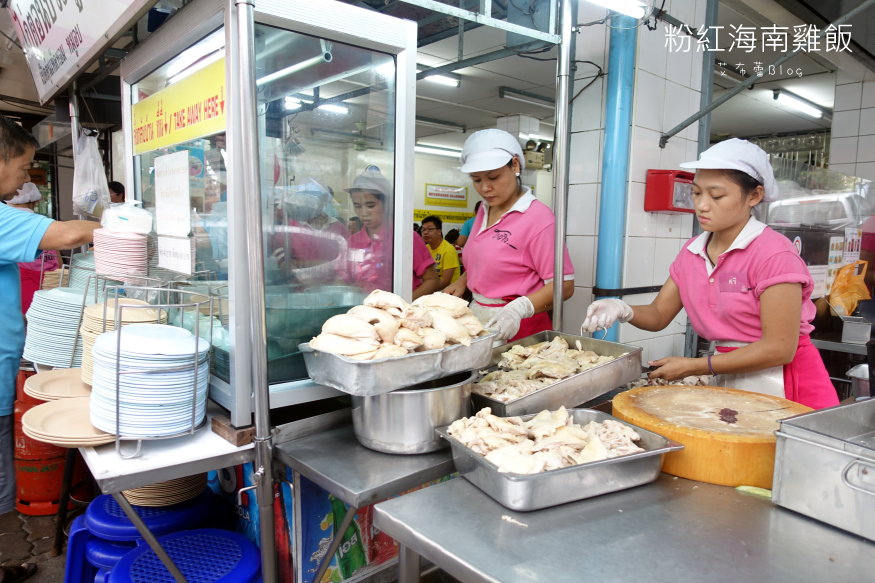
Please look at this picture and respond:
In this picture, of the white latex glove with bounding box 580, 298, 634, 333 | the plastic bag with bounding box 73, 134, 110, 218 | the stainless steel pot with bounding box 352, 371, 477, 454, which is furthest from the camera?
the plastic bag with bounding box 73, 134, 110, 218

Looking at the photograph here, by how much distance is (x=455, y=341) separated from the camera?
145 centimetres

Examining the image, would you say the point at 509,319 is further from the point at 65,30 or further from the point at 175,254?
the point at 65,30

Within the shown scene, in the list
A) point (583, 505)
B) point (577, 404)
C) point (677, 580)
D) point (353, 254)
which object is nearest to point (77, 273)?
point (353, 254)

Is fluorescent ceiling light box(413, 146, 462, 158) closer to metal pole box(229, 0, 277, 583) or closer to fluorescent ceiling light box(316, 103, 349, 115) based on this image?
fluorescent ceiling light box(316, 103, 349, 115)

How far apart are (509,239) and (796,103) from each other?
836cm

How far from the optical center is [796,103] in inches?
336

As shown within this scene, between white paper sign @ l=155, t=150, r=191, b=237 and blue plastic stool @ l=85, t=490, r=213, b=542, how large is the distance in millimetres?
956

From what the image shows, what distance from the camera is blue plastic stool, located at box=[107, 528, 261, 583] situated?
1602mm

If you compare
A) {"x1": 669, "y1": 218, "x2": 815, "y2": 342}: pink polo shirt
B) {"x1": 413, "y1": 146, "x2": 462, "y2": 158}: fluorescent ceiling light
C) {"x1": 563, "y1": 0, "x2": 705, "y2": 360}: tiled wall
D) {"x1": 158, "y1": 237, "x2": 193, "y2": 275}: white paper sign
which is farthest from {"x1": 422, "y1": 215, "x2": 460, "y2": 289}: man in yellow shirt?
{"x1": 413, "y1": 146, "x2": 462, "y2": 158}: fluorescent ceiling light

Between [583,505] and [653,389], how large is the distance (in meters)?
0.62

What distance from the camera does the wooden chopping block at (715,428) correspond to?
127cm

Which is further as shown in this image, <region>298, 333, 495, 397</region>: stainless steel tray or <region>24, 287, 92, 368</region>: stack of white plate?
<region>24, 287, 92, 368</region>: stack of white plate

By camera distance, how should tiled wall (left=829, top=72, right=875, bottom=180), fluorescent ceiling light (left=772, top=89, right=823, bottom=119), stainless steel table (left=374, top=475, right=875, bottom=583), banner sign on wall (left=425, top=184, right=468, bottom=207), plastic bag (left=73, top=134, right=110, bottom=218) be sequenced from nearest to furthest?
1. stainless steel table (left=374, top=475, right=875, bottom=583)
2. plastic bag (left=73, top=134, right=110, bottom=218)
3. tiled wall (left=829, top=72, right=875, bottom=180)
4. fluorescent ceiling light (left=772, top=89, right=823, bottom=119)
5. banner sign on wall (left=425, top=184, right=468, bottom=207)

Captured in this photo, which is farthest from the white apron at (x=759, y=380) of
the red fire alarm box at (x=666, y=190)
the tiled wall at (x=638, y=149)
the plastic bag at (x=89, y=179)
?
the plastic bag at (x=89, y=179)
